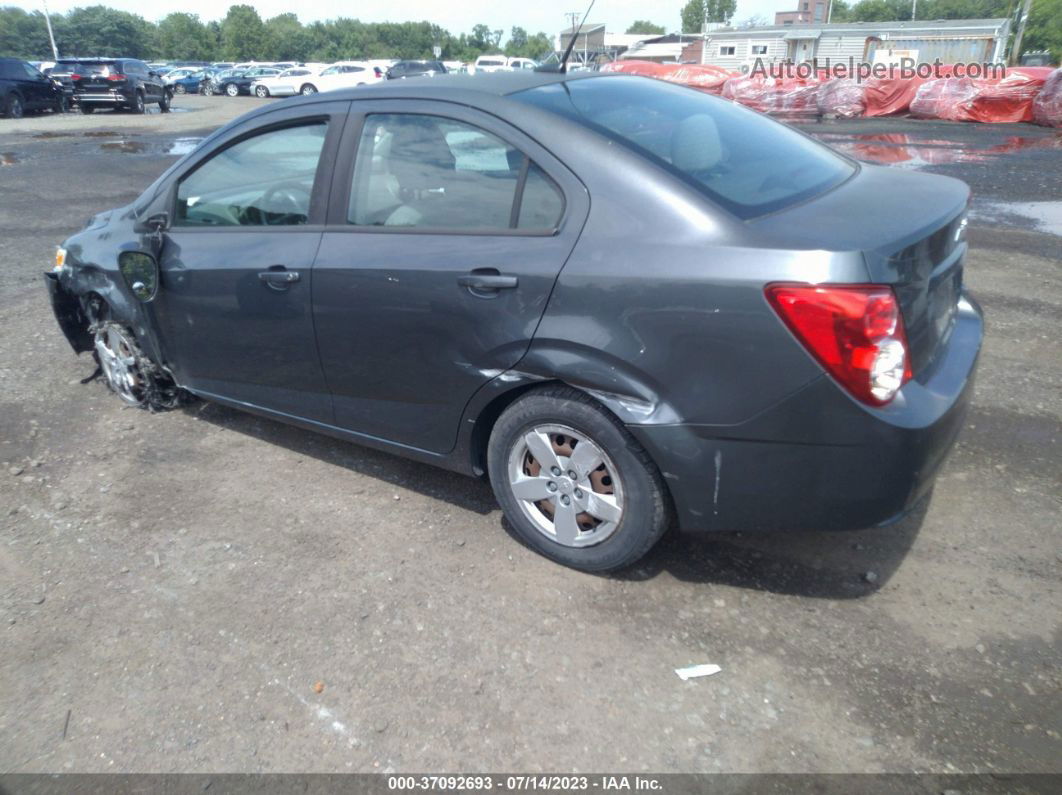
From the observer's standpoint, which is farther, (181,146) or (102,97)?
(102,97)

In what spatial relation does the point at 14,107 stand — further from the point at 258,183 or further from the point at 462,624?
the point at 462,624

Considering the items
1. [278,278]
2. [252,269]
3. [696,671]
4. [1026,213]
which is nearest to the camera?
[696,671]

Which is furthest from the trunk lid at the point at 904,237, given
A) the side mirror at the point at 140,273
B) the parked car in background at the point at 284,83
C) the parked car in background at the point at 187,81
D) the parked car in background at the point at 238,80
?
the parked car in background at the point at 187,81

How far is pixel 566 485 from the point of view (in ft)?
10.1

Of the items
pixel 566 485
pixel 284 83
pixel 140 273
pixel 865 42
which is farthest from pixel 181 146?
pixel 865 42

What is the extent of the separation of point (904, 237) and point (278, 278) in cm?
244

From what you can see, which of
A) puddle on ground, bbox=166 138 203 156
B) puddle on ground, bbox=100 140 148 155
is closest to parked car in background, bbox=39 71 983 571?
puddle on ground, bbox=166 138 203 156

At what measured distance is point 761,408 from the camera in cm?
258

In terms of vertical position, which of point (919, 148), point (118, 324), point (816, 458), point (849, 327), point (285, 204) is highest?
point (285, 204)

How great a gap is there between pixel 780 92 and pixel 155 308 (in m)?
22.8

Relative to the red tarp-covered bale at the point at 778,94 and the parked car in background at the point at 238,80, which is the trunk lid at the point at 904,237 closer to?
the red tarp-covered bale at the point at 778,94

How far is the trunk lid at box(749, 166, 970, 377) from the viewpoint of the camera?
2.52 metres

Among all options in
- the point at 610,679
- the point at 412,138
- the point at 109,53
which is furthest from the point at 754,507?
the point at 109,53

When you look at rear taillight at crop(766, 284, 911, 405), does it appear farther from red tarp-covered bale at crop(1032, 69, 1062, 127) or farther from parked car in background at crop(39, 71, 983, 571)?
red tarp-covered bale at crop(1032, 69, 1062, 127)
